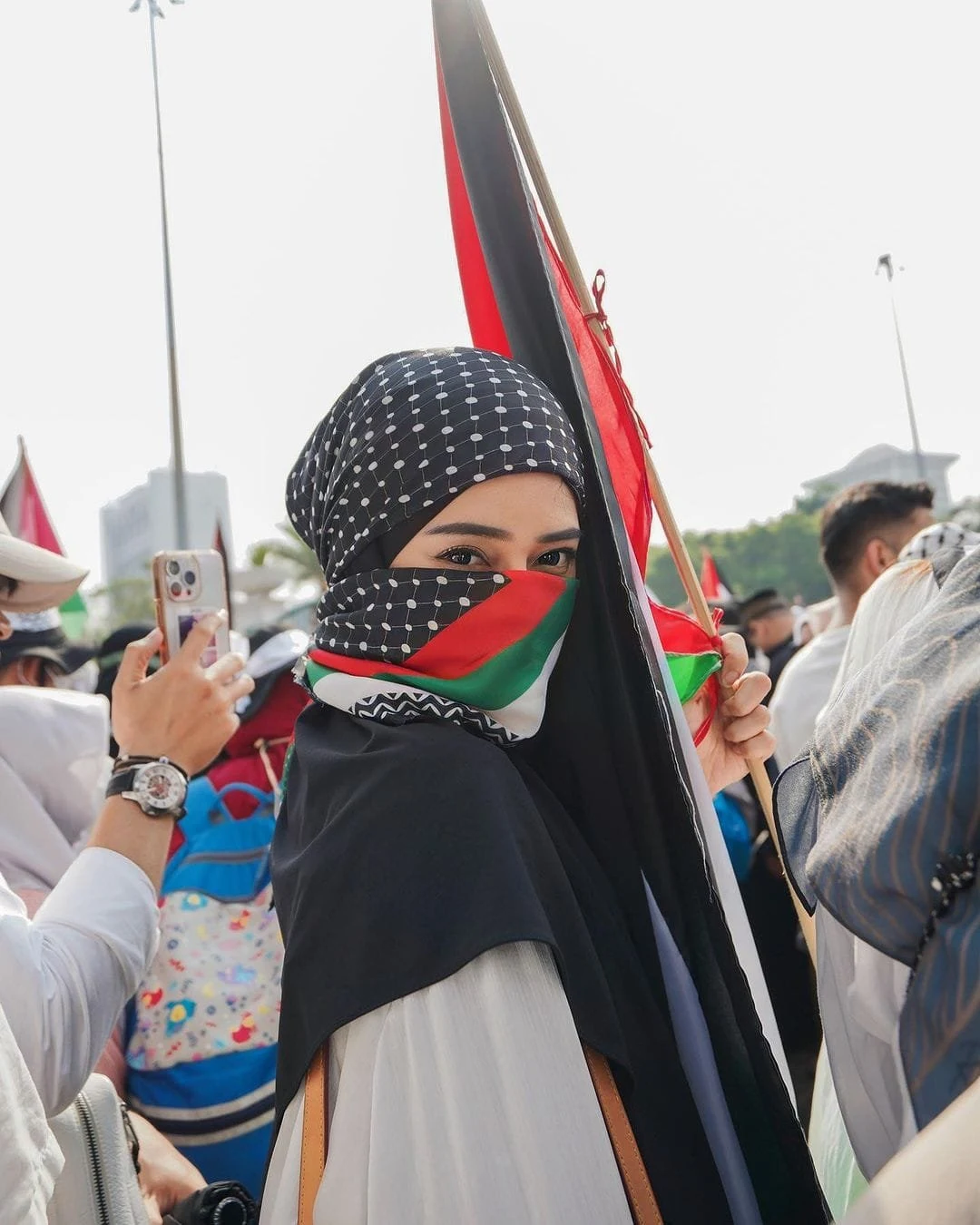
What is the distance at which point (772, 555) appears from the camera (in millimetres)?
67188

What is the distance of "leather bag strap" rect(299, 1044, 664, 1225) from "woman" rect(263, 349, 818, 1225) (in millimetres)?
20

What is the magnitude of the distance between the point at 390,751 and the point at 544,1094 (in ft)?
1.44

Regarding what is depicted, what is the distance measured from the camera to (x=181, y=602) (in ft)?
6.73

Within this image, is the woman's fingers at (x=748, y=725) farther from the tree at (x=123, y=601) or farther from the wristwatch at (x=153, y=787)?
the tree at (x=123, y=601)

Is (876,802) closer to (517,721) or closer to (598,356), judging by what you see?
(517,721)

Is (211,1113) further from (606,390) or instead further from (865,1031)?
(606,390)

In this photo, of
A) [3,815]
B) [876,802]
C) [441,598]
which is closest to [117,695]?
[3,815]

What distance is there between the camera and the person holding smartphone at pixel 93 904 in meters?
1.07

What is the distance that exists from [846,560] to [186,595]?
268 centimetres

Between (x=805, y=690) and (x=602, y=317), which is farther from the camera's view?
(x=805, y=690)

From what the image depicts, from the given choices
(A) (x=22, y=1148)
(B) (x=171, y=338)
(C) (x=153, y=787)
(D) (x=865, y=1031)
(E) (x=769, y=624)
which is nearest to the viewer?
(A) (x=22, y=1148)


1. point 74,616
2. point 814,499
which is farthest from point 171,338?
point 814,499

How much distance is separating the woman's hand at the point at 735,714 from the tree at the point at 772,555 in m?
63.5

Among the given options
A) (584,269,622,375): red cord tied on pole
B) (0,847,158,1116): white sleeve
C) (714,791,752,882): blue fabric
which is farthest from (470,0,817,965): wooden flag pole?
(714,791,752,882): blue fabric
